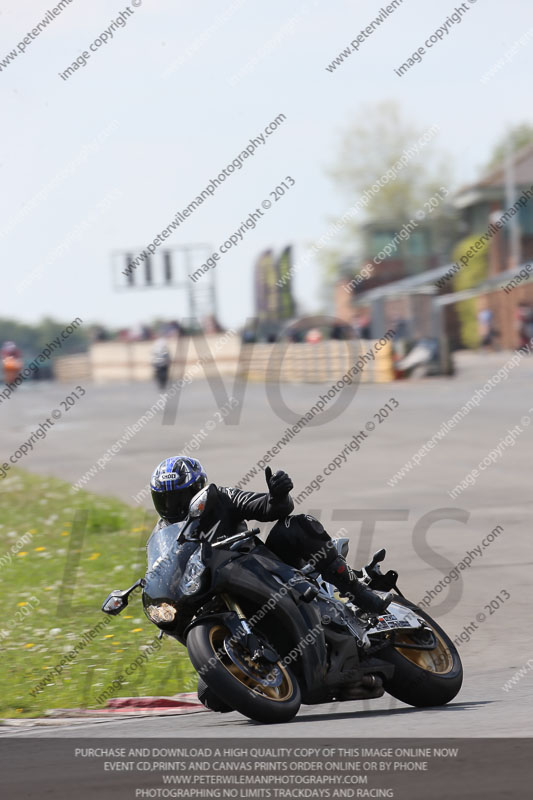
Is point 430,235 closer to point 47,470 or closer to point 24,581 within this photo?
point 47,470

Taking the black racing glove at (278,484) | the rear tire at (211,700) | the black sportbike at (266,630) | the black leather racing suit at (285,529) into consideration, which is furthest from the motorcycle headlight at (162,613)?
the black racing glove at (278,484)

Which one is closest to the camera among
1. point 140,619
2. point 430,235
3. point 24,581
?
point 140,619

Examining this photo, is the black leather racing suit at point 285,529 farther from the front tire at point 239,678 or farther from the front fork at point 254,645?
the front tire at point 239,678

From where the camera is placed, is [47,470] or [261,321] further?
[261,321]

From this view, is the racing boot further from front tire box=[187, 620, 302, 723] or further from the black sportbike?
front tire box=[187, 620, 302, 723]

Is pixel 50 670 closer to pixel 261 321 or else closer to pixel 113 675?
pixel 113 675

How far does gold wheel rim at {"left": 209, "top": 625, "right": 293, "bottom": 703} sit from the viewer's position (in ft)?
21.0

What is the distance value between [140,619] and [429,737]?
5.28 m

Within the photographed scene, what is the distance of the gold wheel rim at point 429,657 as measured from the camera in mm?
7297

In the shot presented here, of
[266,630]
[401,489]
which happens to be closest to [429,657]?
[266,630]

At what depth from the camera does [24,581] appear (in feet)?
43.0
